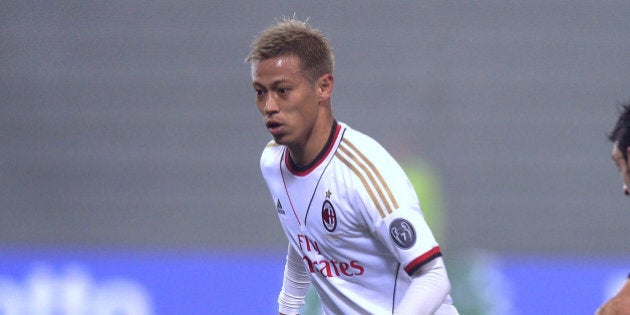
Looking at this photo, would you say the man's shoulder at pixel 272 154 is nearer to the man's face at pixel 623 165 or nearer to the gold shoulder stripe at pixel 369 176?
the gold shoulder stripe at pixel 369 176

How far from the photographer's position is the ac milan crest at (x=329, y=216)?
337 cm

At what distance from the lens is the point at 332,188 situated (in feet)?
11.0

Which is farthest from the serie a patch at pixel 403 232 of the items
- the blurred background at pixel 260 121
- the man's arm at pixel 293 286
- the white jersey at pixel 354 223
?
the blurred background at pixel 260 121

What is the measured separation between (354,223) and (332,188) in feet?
0.45

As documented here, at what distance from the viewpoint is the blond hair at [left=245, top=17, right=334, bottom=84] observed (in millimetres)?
3383

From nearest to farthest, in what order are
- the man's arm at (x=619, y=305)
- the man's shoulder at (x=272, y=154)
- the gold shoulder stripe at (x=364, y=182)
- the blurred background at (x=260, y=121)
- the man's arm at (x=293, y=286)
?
1. the man's arm at (x=619, y=305)
2. the gold shoulder stripe at (x=364, y=182)
3. the man's shoulder at (x=272, y=154)
4. the man's arm at (x=293, y=286)
5. the blurred background at (x=260, y=121)

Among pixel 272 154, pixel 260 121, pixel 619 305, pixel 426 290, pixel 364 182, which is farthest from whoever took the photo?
pixel 260 121

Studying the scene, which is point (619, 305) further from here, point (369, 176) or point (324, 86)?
point (324, 86)

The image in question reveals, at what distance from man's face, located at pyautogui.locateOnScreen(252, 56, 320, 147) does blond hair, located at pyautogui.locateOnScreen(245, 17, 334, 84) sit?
0.02 meters

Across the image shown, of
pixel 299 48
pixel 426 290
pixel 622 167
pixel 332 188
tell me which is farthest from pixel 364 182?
pixel 622 167

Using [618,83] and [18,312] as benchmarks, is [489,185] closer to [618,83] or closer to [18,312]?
[618,83]

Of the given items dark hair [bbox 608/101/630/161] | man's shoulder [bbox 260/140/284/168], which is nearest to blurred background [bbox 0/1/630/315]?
man's shoulder [bbox 260/140/284/168]

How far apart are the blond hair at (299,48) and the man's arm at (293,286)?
862 mm

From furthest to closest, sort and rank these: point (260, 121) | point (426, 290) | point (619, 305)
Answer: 1. point (260, 121)
2. point (426, 290)
3. point (619, 305)
